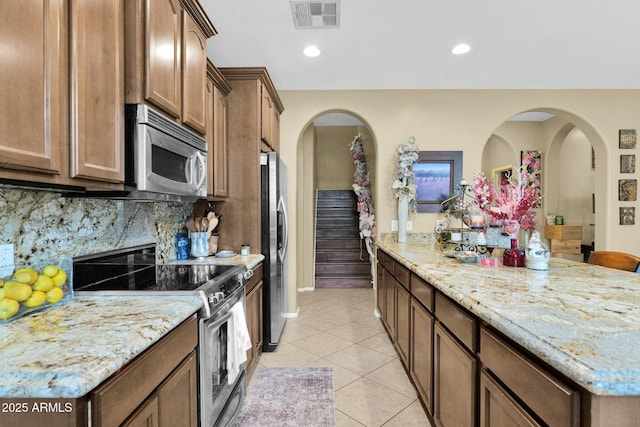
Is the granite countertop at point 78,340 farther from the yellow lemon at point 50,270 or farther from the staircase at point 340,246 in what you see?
the staircase at point 340,246

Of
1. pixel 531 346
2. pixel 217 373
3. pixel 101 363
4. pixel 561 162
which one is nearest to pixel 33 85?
pixel 101 363

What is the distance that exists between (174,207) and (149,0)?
62.3 inches

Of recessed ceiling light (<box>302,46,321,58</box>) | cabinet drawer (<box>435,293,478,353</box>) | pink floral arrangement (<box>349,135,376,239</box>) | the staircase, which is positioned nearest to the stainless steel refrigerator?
recessed ceiling light (<box>302,46,321,58</box>)

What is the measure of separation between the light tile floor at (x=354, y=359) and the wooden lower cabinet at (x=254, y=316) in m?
0.23

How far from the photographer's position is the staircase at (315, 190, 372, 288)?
549 cm

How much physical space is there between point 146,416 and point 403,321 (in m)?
1.96

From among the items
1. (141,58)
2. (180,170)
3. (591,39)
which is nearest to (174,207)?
(180,170)

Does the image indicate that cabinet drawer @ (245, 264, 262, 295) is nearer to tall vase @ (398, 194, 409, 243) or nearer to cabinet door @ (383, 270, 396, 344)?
cabinet door @ (383, 270, 396, 344)

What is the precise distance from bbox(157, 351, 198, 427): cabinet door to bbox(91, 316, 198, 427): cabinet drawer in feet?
0.13

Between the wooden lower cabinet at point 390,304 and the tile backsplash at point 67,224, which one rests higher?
the tile backsplash at point 67,224

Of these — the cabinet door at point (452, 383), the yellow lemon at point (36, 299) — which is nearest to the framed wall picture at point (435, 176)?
the cabinet door at point (452, 383)

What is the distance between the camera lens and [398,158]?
3895 millimetres

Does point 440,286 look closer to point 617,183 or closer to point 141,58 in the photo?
point 141,58

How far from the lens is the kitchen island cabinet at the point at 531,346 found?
0.74m
